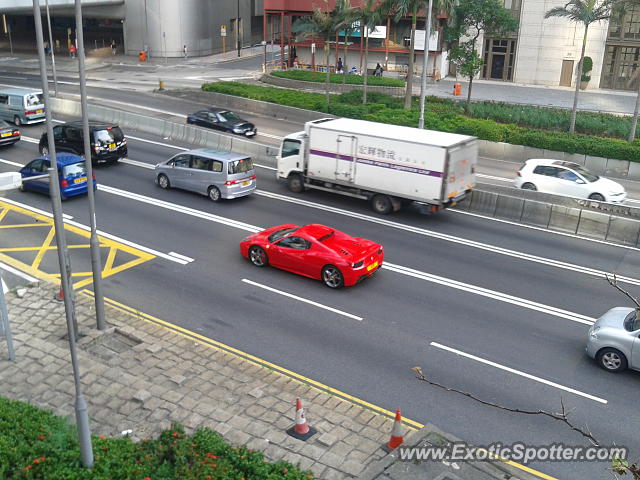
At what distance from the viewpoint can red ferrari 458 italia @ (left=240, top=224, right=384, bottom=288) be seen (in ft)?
58.1

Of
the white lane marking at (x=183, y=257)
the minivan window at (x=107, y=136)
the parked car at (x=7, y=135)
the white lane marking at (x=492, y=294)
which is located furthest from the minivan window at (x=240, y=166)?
the parked car at (x=7, y=135)

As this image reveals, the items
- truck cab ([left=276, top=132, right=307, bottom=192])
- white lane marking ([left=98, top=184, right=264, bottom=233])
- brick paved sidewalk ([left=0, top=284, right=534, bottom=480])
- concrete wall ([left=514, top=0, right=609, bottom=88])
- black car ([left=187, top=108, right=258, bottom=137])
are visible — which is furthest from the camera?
concrete wall ([left=514, top=0, right=609, bottom=88])

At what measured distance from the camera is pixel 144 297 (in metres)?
17.3

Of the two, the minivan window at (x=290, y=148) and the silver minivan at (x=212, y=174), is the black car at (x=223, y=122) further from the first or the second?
the silver minivan at (x=212, y=174)

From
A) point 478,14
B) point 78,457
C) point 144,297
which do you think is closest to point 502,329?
point 144,297

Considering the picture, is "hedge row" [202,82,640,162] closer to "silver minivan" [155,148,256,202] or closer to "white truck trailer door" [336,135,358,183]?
"white truck trailer door" [336,135,358,183]

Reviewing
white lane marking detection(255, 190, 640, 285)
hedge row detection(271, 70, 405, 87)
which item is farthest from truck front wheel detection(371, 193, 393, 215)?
hedge row detection(271, 70, 405, 87)

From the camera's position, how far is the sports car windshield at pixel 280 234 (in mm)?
19109

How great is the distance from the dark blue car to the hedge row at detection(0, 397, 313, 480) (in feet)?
48.7

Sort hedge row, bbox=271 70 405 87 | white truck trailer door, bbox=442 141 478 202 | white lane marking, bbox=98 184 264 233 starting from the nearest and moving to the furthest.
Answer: white truck trailer door, bbox=442 141 478 202
white lane marking, bbox=98 184 264 233
hedge row, bbox=271 70 405 87

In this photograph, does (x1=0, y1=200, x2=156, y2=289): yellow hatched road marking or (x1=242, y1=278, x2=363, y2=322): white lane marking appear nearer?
(x1=242, y1=278, x2=363, y2=322): white lane marking

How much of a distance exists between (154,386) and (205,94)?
3646 cm

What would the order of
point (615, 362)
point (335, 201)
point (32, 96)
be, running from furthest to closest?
1. point (32, 96)
2. point (335, 201)
3. point (615, 362)

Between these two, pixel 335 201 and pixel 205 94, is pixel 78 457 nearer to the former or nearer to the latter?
pixel 335 201
